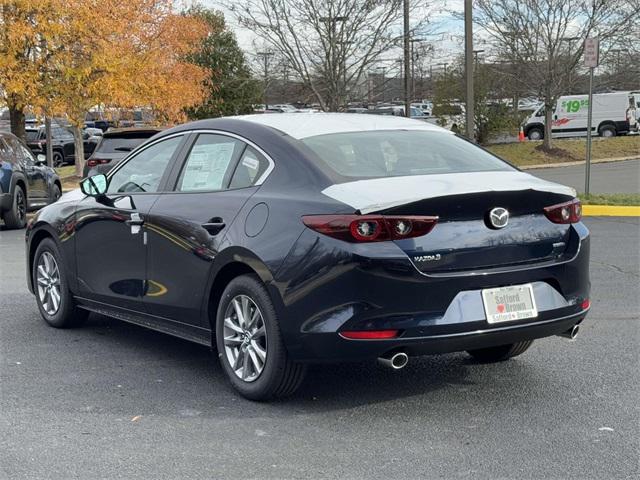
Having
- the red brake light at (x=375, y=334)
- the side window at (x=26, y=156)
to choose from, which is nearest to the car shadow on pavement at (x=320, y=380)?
the red brake light at (x=375, y=334)

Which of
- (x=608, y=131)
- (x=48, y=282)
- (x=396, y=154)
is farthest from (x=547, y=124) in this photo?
(x=396, y=154)

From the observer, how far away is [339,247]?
4.44m

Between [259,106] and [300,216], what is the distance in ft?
125

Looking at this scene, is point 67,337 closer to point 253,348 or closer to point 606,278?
point 253,348

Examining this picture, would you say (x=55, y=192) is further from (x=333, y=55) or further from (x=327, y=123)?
(x=327, y=123)

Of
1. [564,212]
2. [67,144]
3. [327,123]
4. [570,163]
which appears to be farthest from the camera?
[67,144]

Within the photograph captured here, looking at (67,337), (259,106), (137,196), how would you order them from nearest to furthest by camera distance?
(137,196) < (67,337) < (259,106)

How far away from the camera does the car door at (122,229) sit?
589 centimetres

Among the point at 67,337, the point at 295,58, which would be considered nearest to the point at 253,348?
the point at 67,337

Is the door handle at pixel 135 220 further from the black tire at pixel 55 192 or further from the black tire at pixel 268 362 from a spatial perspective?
the black tire at pixel 55 192

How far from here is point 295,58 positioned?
23.0 m

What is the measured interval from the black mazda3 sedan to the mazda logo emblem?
0.01 meters

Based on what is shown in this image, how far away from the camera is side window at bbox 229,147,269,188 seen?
5156mm

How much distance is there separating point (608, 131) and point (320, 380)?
36.2 meters
